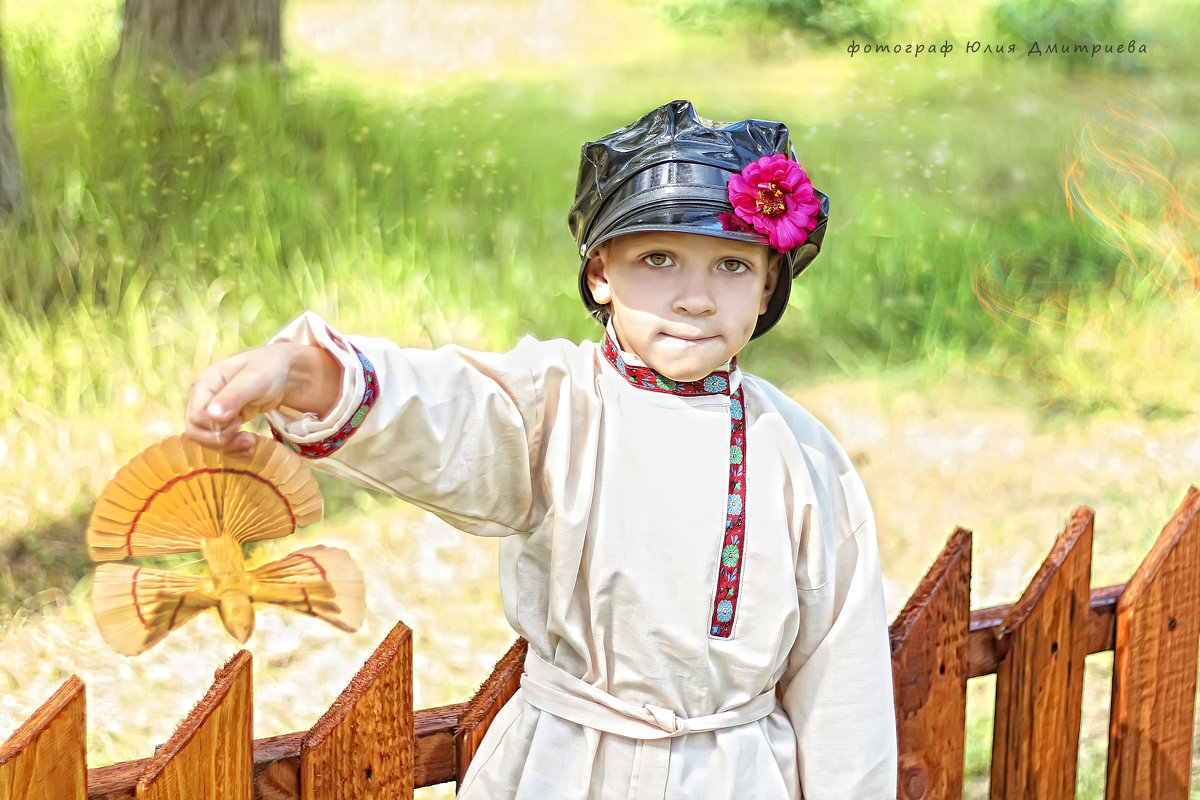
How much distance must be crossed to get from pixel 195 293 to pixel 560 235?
2.64ft

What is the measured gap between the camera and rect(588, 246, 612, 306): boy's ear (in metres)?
1.35

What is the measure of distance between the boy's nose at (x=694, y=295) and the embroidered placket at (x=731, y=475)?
0.09 m

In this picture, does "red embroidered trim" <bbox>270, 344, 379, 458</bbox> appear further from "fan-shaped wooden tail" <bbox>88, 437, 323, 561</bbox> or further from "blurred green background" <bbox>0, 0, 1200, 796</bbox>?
"blurred green background" <bbox>0, 0, 1200, 796</bbox>

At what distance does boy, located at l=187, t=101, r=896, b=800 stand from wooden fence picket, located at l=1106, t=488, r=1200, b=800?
0.65 meters

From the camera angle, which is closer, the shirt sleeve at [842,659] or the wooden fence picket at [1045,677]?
the shirt sleeve at [842,659]

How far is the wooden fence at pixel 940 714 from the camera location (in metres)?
1.21

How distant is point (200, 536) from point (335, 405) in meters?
0.17

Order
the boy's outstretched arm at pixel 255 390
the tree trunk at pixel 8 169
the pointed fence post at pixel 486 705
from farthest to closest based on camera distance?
the tree trunk at pixel 8 169 < the pointed fence post at pixel 486 705 < the boy's outstretched arm at pixel 255 390

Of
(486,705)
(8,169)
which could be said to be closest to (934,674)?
(486,705)

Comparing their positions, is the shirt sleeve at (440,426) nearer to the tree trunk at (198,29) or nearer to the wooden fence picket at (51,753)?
the wooden fence picket at (51,753)

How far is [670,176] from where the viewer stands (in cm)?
125

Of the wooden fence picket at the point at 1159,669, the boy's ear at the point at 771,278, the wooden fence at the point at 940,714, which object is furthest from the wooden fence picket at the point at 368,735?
the wooden fence picket at the point at 1159,669

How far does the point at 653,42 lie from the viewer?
9.59 ft

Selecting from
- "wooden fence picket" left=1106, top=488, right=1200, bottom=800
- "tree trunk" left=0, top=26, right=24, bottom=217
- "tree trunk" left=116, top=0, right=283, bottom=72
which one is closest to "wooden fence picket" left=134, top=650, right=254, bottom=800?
"wooden fence picket" left=1106, top=488, right=1200, bottom=800
